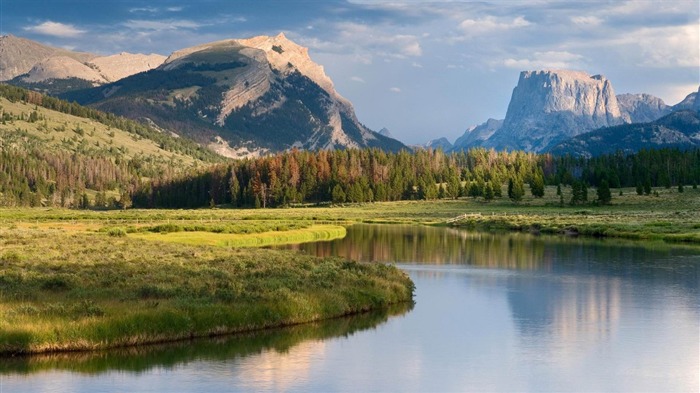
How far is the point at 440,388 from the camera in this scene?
1248 inches

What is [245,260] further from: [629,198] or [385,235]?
[629,198]

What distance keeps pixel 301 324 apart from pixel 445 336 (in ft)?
25.5

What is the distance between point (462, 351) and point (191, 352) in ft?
42.3

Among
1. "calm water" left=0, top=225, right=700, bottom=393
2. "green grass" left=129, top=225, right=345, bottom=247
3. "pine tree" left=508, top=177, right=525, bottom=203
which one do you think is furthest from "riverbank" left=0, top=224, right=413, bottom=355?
"pine tree" left=508, top=177, right=525, bottom=203

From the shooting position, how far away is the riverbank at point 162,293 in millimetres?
35781

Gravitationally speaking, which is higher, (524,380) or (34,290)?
(34,290)

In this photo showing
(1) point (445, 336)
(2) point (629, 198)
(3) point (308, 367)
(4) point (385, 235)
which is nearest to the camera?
(3) point (308, 367)

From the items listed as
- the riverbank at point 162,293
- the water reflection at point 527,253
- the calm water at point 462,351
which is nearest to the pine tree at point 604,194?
the water reflection at point 527,253

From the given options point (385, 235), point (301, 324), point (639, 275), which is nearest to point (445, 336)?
point (301, 324)

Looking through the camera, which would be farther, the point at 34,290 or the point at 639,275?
the point at 639,275

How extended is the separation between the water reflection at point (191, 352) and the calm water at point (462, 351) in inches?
3.2

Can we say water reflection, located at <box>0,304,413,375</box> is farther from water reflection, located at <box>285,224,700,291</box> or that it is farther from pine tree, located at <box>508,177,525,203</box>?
pine tree, located at <box>508,177,525,203</box>

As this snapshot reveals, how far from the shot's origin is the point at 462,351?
38344mm

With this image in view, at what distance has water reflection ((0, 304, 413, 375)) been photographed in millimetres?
33062
